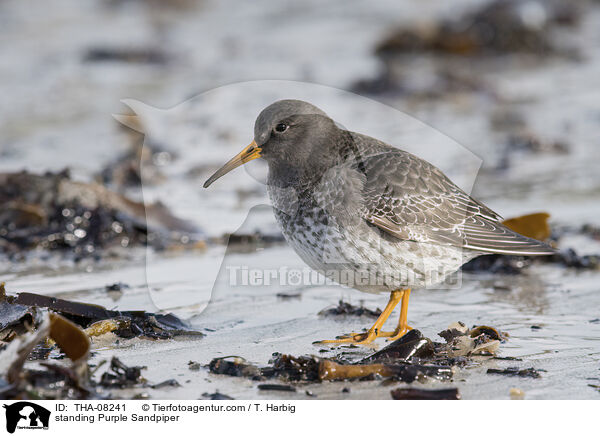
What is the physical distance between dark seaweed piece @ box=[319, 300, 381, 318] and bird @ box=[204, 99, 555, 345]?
10.2 inches

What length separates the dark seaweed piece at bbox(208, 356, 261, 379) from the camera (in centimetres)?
368

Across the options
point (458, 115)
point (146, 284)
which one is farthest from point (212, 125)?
point (146, 284)

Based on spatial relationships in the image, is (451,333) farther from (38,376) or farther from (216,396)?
(38,376)

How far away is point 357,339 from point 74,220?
3.18m

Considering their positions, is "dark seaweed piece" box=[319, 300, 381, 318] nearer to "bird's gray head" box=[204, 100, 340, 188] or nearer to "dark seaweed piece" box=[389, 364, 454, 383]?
"bird's gray head" box=[204, 100, 340, 188]

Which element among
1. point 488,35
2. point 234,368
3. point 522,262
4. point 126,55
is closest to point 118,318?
point 234,368

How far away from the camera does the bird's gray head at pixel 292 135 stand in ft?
15.4

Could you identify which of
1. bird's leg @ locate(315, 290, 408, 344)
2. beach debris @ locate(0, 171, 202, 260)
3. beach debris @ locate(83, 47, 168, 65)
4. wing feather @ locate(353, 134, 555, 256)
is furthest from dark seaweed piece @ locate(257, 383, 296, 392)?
beach debris @ locate(83, 47, 168, 65)

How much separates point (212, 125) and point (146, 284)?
5125mm

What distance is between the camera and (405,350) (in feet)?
12.7

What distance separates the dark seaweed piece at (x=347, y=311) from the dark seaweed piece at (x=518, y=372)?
121 centimetres
